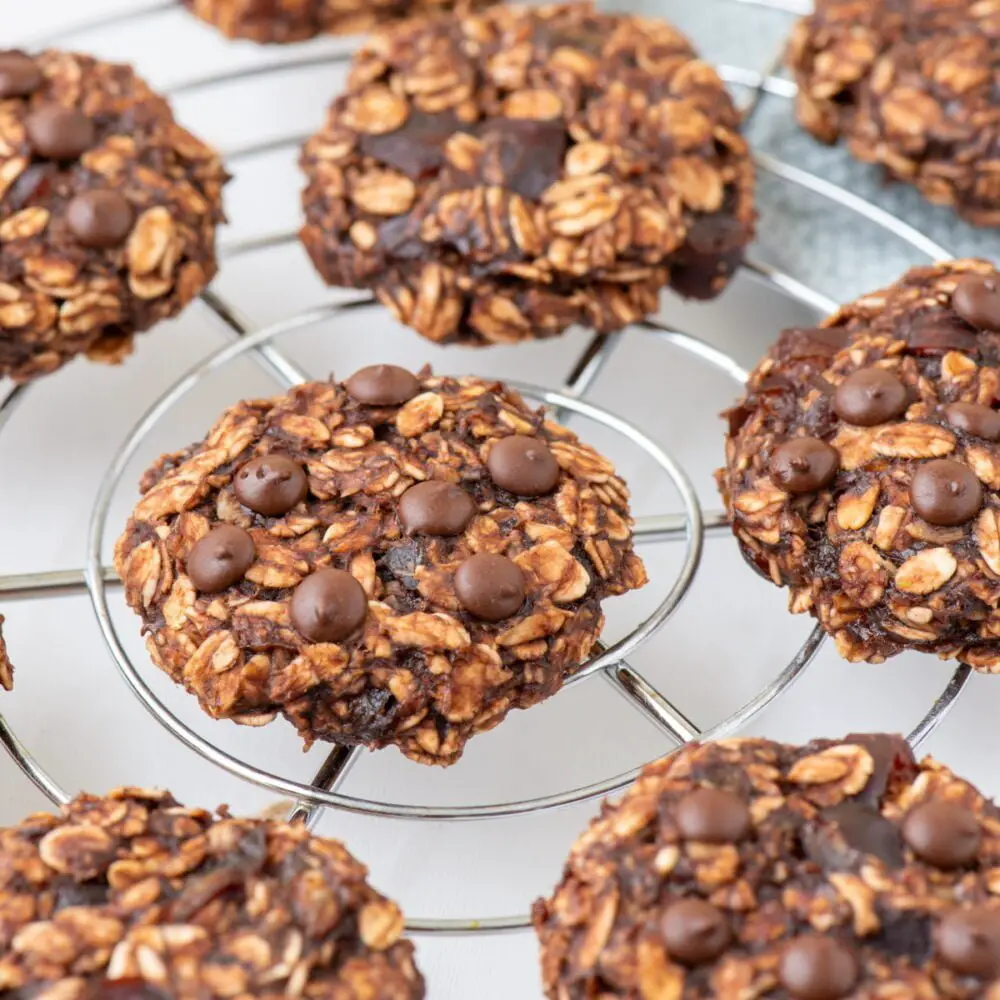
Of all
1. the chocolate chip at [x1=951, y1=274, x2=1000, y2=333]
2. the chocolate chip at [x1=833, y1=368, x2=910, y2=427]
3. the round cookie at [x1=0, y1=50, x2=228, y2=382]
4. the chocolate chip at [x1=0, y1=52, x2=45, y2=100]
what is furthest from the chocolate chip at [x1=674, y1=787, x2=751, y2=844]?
the chocolate chip at [x1=0, y1=52, x2=45, y2=100]

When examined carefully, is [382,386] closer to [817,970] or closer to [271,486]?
[271,486]

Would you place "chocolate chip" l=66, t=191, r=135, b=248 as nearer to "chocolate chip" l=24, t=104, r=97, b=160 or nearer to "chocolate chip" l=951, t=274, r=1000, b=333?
"chocolate chip" l=24, t=104, r=97, b=160

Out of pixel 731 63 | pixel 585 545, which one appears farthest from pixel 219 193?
pixel 731 63

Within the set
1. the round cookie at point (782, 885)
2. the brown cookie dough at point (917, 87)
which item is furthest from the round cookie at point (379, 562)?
the brown cookie dough at point (917, 87)

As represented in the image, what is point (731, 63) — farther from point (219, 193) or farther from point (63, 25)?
point (63, 25)

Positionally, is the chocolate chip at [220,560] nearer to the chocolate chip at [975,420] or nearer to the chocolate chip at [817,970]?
the chocolate chip at [817,970]

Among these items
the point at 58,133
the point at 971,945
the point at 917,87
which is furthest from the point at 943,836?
the point at 58,133

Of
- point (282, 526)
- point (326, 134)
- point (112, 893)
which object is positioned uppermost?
point (326, 134)
